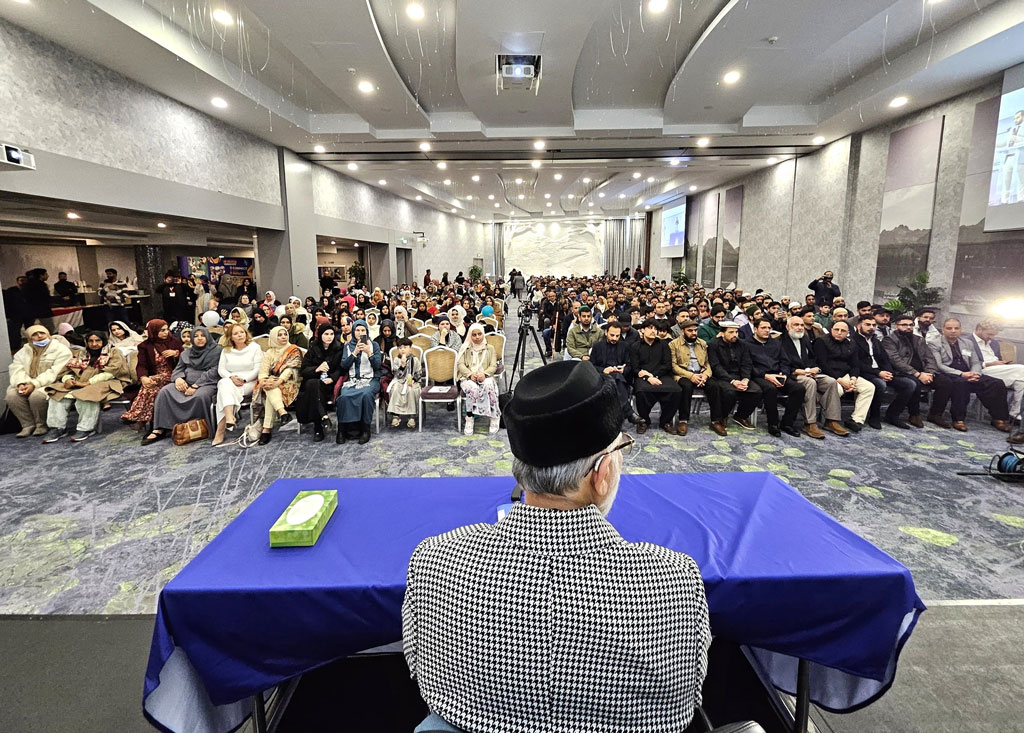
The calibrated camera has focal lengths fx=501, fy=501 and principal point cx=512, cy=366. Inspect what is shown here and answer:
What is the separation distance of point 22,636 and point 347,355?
3.47 metres

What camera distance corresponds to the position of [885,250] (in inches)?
399

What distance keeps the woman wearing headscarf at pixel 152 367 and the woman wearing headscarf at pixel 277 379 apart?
1111 mm

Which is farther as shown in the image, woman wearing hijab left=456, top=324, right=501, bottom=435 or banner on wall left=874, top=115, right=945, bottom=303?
banner on wall left=874, top=115, right=945, bottom=303

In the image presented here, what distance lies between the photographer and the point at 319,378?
532 centimetres

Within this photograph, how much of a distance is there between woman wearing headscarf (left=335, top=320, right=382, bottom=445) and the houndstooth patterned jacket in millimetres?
4399

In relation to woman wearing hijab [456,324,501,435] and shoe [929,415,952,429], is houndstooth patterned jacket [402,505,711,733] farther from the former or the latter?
shoe [929,415,952,429]

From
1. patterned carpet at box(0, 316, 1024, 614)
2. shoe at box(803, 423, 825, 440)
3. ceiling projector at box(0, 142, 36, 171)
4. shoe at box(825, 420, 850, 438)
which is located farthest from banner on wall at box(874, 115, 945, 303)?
ceiling projector at box(0, 142, 36, 171)

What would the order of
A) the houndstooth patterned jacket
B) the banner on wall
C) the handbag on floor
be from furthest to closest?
the banner on wall, the handbag on floor, the houndstooth patterned jacket

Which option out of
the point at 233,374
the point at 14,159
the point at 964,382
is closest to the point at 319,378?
the point at 233,374

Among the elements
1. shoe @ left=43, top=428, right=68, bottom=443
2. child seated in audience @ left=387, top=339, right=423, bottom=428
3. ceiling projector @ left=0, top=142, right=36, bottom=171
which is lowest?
shoe @ left=43, top=428, right=68, bottom=443

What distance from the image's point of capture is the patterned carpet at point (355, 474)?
283cm

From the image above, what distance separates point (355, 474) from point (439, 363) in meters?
1.89

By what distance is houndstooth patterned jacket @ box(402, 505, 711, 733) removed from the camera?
89 cm

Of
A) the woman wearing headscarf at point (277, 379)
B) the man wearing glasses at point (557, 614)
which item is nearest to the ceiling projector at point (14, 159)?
the woman wearing headscarf at point (277, 379)
